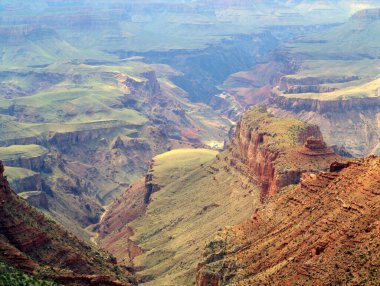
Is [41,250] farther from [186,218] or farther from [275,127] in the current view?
[275,127]

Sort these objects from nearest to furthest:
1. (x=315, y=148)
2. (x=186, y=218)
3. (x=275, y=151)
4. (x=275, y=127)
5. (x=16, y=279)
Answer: (x=16, y=279) < (x=315, y=148) < (x=275, y=151) < (x=275, y=127) < (x=186, y=218)

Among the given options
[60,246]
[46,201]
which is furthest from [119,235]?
[60,246]

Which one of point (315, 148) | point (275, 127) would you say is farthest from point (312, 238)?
point (275, 127)

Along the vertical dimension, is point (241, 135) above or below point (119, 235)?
above

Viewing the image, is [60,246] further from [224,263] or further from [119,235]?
[119,235]

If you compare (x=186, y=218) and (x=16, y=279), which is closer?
(x=16, y=279)

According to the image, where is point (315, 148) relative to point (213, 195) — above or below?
above

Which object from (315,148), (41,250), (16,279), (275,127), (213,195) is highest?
(16,279)

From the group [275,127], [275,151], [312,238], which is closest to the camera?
[312,238]
